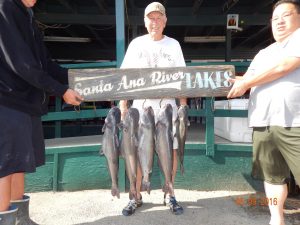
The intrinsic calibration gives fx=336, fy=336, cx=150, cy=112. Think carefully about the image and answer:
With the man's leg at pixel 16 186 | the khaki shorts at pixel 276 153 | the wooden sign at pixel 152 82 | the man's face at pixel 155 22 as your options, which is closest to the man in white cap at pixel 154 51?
the man's face at pixel 155 22

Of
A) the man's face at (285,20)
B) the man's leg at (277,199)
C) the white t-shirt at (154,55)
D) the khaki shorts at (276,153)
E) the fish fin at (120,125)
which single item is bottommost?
the man's leg at (277,199)

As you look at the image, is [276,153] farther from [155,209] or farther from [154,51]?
[155,209]

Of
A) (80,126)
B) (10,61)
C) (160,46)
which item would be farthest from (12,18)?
(80,126)

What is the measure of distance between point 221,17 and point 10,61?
7.72m

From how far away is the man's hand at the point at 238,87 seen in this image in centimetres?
318

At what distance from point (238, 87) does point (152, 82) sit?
845 millimetres

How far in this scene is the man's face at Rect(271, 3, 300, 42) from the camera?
9.58ft

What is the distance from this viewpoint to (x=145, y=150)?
329 centimetres

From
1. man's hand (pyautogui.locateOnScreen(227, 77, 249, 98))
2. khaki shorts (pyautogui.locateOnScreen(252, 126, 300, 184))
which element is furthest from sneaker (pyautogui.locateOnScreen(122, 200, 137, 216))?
man's hand (pyautogui.locateOnScreen(227, 77, 249, 98))

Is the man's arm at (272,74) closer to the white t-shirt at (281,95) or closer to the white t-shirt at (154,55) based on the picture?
the white t-shirt at (281,95)

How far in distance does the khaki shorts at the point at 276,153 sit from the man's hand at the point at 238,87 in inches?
14.9

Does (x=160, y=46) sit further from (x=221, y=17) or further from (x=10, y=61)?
(x=221, y=17)

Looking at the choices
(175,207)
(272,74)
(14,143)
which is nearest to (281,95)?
(272,74)
